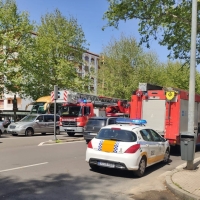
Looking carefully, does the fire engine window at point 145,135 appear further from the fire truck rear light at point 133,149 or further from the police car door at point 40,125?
the police car door at point 40,125

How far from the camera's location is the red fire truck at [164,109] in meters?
13.3

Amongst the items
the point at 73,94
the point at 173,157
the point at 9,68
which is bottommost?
the point at 173,157

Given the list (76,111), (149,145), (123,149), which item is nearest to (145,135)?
(149,145)

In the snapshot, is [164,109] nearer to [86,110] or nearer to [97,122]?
[97,122]

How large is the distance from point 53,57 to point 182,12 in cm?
2365

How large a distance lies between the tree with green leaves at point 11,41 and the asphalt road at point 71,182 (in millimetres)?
17744

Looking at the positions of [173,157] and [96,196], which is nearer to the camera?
[96,196]

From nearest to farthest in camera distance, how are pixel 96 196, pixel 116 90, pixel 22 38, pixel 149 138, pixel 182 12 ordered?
pixel 96 196
pixel 149 138
pixel 182 12
pixel 22 38
pixel 116 90

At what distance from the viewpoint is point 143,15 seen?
55.3ft

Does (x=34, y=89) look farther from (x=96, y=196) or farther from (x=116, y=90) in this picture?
(x=96, y=196)

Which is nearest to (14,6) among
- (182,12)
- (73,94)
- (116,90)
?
(73,94)

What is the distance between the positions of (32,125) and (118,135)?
48.3 ft

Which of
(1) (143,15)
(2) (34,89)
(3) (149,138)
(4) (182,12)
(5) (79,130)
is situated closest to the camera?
(3) (149,138)

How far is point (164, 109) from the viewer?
13.9 metres
